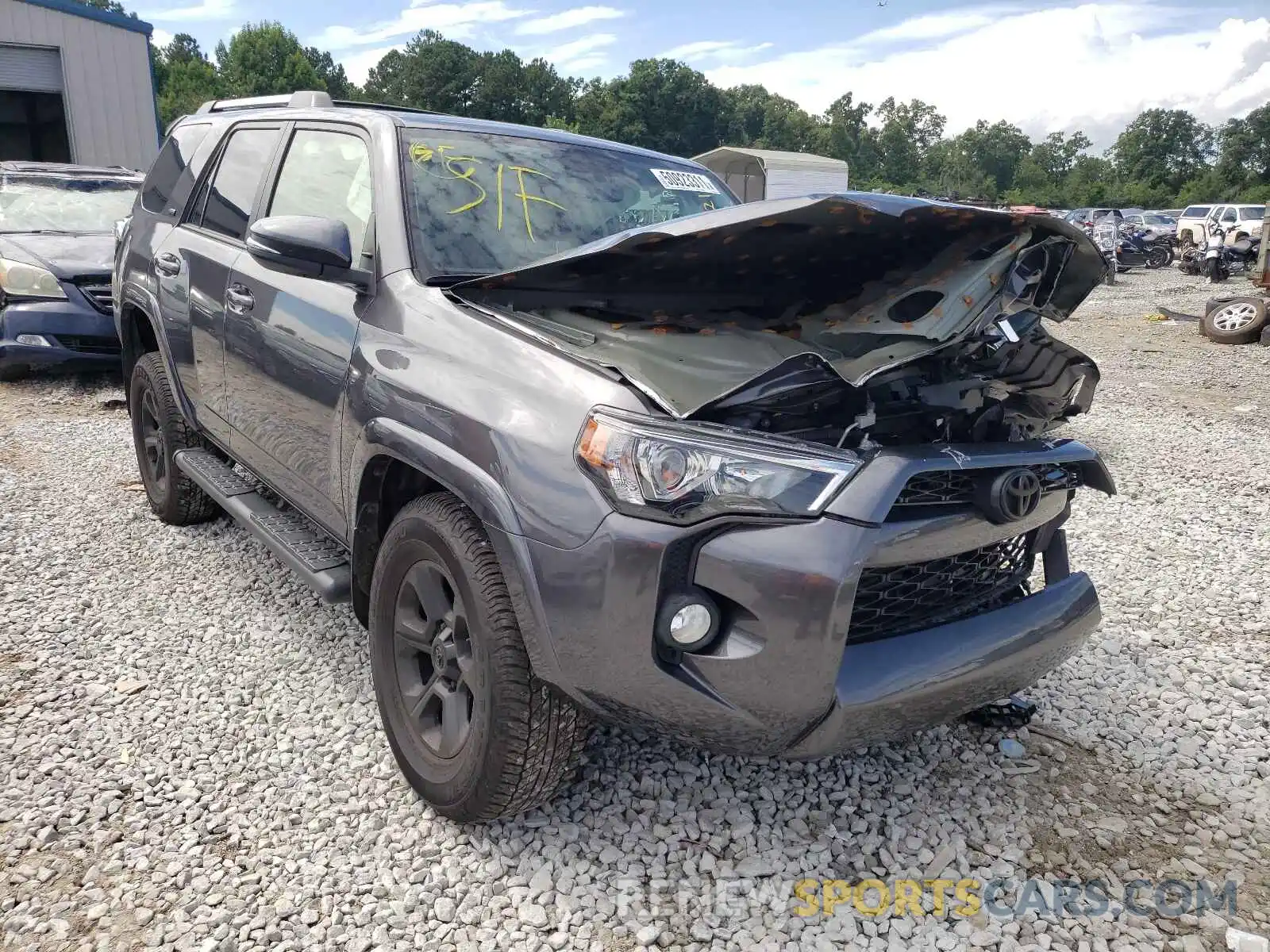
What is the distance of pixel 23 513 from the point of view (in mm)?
4945

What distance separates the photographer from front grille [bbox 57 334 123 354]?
7.74 meters

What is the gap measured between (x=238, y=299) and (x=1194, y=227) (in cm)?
3122

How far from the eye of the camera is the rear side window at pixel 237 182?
3662mm

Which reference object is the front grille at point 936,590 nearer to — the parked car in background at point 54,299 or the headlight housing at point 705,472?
the headlight housing at point 705,472

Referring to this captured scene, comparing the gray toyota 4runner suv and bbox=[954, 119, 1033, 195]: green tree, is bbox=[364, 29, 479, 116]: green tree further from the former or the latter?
the gray toyota 4runner suv

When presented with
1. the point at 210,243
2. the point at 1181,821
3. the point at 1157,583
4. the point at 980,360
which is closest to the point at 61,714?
the point at 210,243

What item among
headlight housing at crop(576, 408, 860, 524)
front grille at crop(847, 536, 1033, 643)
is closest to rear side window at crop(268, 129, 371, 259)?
headlight housing at crop(576, 408, 860, 524)

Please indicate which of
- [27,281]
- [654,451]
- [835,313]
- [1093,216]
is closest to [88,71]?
[27,281]

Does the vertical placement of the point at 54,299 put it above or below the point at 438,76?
below

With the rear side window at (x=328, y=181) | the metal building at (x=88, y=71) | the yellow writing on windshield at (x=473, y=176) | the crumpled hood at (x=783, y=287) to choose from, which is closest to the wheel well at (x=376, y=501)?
the crumpled hood at (x=783, y=287)

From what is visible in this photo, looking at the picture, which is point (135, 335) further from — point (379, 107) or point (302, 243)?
point (302, 243)

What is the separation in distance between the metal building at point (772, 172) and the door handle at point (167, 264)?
30.0 metres

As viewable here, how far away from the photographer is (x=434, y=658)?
2.44 m

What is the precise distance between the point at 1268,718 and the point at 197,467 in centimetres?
437
